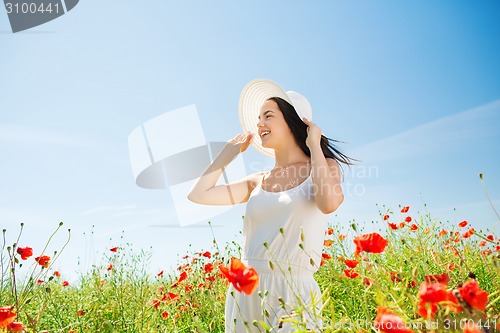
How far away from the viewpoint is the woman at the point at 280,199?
6.63ft

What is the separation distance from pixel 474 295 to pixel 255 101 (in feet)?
6.59

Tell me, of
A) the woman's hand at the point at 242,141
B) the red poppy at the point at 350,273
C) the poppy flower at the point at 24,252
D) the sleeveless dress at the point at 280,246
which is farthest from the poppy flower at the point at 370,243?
the poppy flower at the point at 24,252

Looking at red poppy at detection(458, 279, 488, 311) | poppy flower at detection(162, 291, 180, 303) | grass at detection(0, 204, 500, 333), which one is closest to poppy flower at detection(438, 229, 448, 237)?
grass at detection(0, 204, 500, 333)

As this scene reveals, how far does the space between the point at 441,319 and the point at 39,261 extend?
2510 mm

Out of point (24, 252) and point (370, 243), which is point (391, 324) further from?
point (24, 252)

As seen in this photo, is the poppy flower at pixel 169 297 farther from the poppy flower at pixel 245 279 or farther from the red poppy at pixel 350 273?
the poppy flower at pixel 245 279

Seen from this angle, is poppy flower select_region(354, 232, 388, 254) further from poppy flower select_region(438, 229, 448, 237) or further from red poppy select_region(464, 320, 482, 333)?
poppy flower select_region(438, 229, 448, 237)

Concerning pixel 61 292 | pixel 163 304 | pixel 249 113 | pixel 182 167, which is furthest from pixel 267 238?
pixel 61 292

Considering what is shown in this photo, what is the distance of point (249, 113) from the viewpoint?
9.48 ft

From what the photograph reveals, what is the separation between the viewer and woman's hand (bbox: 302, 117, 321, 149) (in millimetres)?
2254

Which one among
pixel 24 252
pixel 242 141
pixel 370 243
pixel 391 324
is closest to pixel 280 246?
pixel 370 243

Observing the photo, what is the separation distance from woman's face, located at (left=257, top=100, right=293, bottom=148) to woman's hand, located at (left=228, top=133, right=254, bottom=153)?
28 cm

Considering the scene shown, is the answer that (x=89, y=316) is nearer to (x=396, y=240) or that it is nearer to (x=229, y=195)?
(x=229, y=195)

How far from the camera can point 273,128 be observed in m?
2.47
